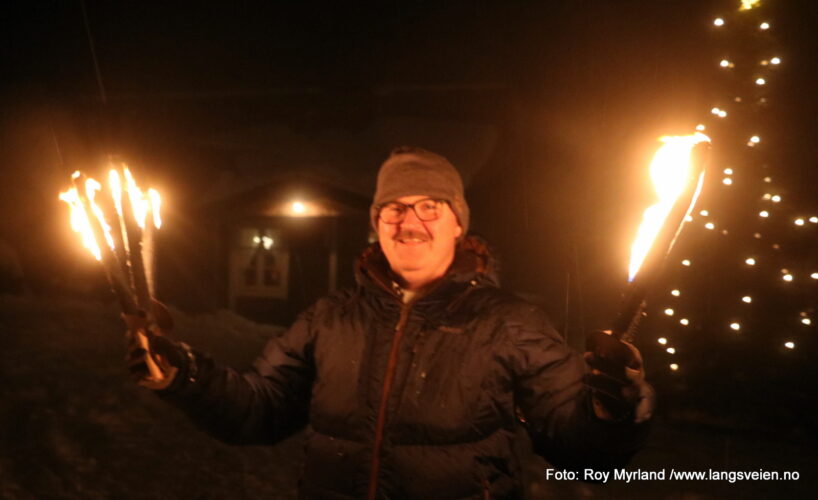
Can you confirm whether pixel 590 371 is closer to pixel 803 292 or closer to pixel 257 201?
pixel 803 292

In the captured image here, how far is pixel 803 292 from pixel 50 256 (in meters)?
16.6

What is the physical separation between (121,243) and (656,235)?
1586 mm

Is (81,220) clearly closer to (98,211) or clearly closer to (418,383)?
(98,211)

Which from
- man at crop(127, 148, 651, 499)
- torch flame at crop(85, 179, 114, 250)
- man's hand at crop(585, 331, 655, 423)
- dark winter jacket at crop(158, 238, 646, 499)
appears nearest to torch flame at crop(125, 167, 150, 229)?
torch flame at crop(85, 179, 114, 250)

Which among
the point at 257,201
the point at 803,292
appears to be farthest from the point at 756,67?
the point at 257,201

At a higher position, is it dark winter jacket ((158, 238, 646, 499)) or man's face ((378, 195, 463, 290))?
man's face ((378, 195, 463, 290))

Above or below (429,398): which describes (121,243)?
above

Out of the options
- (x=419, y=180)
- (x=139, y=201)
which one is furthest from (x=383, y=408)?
(x=139, y=201)

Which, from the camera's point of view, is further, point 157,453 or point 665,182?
point 157,453

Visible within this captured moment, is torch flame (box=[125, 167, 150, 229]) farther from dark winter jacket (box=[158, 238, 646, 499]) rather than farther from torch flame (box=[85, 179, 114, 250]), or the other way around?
dark winter jacket (box=[158, 238, 646, 499])

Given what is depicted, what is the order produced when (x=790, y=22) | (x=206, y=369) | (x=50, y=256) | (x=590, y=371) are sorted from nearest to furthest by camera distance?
(x=590, y=371), (x=206, y=369), (x=790, y=22), (x=50, y=256)

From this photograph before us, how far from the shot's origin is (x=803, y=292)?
6199 millimetres

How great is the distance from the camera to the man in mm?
2014

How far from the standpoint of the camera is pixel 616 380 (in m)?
1.72
